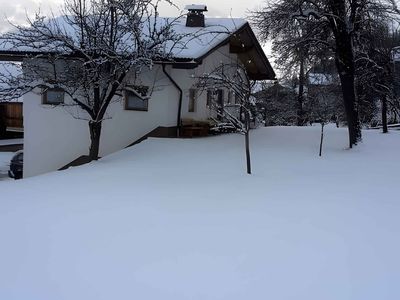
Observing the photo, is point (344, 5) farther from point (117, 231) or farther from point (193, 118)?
point (117, 231)

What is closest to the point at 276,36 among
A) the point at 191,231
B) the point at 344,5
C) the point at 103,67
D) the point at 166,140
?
the point at 344,5

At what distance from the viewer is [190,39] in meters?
14.9

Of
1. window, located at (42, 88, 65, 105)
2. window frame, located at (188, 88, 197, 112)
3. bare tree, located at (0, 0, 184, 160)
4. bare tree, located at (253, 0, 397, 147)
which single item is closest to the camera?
bare tree, located at (0, 0, 184, 160)

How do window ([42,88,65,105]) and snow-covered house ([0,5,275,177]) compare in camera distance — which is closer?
snow-covered house ([0,5,275,177])

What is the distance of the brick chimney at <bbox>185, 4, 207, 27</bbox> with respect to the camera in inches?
675

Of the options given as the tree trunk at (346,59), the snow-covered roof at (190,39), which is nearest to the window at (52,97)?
the snow-covered roof at (190,39)

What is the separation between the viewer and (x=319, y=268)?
4508 millimetres

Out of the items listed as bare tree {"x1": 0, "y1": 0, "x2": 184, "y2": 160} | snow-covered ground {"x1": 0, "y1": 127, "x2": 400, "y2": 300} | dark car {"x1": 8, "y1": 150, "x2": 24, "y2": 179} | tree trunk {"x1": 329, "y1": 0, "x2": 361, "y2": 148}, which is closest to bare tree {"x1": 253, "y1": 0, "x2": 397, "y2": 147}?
tree trunk {"x1": 329, "y1": 0, "x2": 361, "y2": 148}

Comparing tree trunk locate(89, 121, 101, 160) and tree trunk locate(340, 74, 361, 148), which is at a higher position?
tree trunk locate(340, 74, 361, 148)

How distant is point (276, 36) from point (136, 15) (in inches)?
205

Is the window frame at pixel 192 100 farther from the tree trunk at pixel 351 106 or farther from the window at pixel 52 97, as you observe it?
the tree trunk at pixel 351 106

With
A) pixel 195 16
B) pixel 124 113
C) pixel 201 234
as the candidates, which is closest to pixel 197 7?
pixel 195 16

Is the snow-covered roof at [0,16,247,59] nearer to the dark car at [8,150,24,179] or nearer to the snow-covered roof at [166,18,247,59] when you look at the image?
the snow-covered roof at [166,18,247,59]

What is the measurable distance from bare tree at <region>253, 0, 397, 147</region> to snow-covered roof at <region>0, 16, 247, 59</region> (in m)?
1.58
